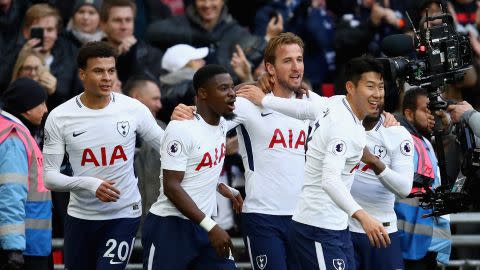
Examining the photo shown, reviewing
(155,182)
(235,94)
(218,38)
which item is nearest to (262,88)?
(235,94)

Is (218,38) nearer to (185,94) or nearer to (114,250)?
(185,94)

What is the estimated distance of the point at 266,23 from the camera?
15.3 metres

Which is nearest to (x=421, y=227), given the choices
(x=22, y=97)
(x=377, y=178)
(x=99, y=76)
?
(x=377, y=178)

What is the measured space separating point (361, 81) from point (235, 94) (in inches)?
43.4

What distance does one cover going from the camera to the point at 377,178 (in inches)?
431

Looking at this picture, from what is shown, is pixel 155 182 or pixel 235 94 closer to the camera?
pixel 235 94

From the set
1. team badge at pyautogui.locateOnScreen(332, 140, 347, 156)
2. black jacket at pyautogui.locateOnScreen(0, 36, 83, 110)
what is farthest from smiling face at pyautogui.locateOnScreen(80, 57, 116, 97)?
black jacket at pyautogui.locateOnScreen(0, 36, 83, 110)

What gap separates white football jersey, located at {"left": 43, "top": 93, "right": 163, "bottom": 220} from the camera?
10.9 metres

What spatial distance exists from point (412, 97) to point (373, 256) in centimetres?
204

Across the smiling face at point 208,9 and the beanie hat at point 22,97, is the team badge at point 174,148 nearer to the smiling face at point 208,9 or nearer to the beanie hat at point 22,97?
the beanie hat at point 22,97

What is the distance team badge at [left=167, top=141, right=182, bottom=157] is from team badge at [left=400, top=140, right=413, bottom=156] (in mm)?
1955

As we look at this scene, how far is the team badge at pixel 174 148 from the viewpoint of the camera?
1021 centimetres

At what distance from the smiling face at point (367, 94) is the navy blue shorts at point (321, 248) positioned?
97 cm

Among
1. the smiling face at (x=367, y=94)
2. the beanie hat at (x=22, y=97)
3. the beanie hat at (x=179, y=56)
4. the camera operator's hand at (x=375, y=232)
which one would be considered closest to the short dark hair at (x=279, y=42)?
the smiling face at (x=367, y=94)
